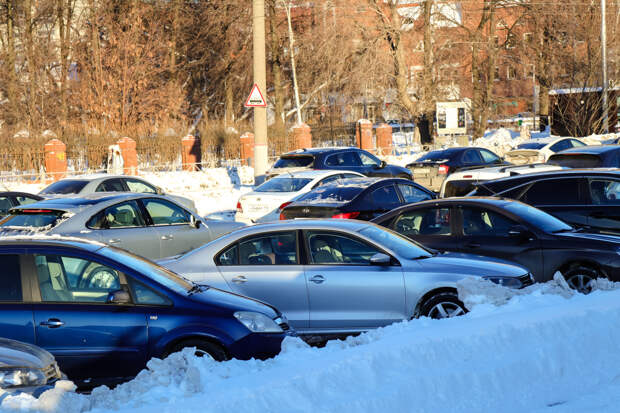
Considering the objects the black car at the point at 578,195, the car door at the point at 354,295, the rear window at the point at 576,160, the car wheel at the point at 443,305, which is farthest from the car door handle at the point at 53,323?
the rear window at the point at 576,160

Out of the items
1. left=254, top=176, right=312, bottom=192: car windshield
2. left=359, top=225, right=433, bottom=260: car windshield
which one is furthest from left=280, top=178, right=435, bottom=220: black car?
left=359, top=225, right=433, bottom=260: car windshield

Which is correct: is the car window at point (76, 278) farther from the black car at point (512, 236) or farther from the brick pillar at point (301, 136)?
the brick pillar at point (301, 136)

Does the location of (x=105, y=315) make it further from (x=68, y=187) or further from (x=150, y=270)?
(x=68, y=187)

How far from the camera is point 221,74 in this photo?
55906 mm

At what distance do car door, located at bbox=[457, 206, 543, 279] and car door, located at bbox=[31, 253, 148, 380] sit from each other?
507 centimetres

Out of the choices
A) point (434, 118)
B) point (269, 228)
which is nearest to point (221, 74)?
point (434, 118)

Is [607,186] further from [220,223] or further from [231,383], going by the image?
[231,383]

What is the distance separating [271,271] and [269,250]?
10.2 inches

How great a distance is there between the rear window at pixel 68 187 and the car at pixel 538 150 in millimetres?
15007

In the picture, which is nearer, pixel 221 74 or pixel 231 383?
pixel 231 383

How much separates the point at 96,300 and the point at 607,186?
8309 mm

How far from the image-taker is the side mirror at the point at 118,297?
261 inches

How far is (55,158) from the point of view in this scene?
110 ft

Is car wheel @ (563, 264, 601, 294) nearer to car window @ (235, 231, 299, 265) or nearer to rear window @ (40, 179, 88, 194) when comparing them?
car window @ (235, 231, 299, 265)
